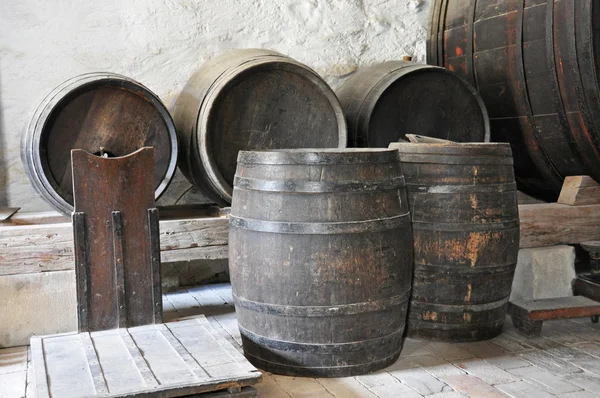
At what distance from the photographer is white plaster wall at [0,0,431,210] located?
3.98 m

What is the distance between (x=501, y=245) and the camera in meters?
3.12

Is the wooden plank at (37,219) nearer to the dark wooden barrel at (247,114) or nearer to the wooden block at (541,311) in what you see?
the dark wooden barrel at (247,114)

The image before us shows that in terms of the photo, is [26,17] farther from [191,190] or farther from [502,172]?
[502,172]

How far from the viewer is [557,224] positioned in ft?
12.8

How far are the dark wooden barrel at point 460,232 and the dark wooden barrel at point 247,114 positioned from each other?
0.72 m

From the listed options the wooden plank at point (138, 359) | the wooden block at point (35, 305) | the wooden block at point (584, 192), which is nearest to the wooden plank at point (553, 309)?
the wooden block at point (584, 192)

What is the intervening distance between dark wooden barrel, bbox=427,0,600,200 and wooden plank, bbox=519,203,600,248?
9.3 inches

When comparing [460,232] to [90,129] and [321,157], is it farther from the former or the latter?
[90,129]

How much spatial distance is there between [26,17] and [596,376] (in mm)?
3497

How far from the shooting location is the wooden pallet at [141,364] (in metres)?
2.28

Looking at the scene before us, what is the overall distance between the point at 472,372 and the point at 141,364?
4.43 ft

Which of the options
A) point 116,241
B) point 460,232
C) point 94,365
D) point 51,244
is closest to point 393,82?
point 460,232

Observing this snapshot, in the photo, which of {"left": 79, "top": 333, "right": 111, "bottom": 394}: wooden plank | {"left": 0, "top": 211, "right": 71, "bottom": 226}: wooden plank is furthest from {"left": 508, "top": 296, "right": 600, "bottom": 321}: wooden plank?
{"left": 0, "top": 211, "right": 71, "bottom": 226}: wooden plank

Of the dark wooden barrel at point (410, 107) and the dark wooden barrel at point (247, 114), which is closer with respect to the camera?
Answer: the dark wooden barrel at point (247, 114)
